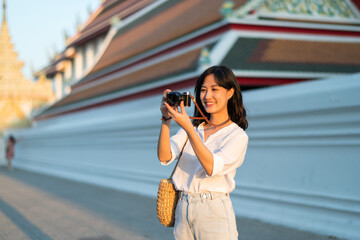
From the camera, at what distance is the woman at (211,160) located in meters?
2.25

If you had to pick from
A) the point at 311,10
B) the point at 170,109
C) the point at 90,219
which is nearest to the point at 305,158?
the point at 90,219

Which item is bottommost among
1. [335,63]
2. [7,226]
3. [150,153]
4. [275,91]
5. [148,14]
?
[7,226]

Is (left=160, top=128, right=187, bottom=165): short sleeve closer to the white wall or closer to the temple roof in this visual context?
the white wall

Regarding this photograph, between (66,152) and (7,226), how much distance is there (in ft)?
26.1

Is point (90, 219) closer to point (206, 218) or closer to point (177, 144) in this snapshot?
point (177, 144)

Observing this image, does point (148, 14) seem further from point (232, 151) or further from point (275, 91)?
point (232, 151)

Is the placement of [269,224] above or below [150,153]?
below

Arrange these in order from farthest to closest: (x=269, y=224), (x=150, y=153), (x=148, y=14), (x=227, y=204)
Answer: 1. (x=148, y=14)
2. (x=150, y=153)
3. (x=269, y=224)
4. (x=227, y=204)

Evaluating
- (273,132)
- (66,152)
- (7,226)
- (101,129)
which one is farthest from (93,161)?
(273,132)

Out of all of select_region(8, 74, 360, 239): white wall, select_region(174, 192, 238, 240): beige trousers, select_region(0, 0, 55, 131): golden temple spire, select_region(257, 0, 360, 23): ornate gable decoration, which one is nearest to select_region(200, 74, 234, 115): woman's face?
select_region(174, 192, 238, 240): beige trousers

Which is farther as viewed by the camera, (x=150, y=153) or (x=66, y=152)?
(x=66, y=152)

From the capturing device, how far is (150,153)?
8.34 meters

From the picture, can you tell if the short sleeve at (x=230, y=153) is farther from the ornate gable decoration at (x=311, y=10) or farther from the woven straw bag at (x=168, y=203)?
the ornate gable decoration at (x=311, y=10)

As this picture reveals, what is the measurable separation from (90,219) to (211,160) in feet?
13.4
